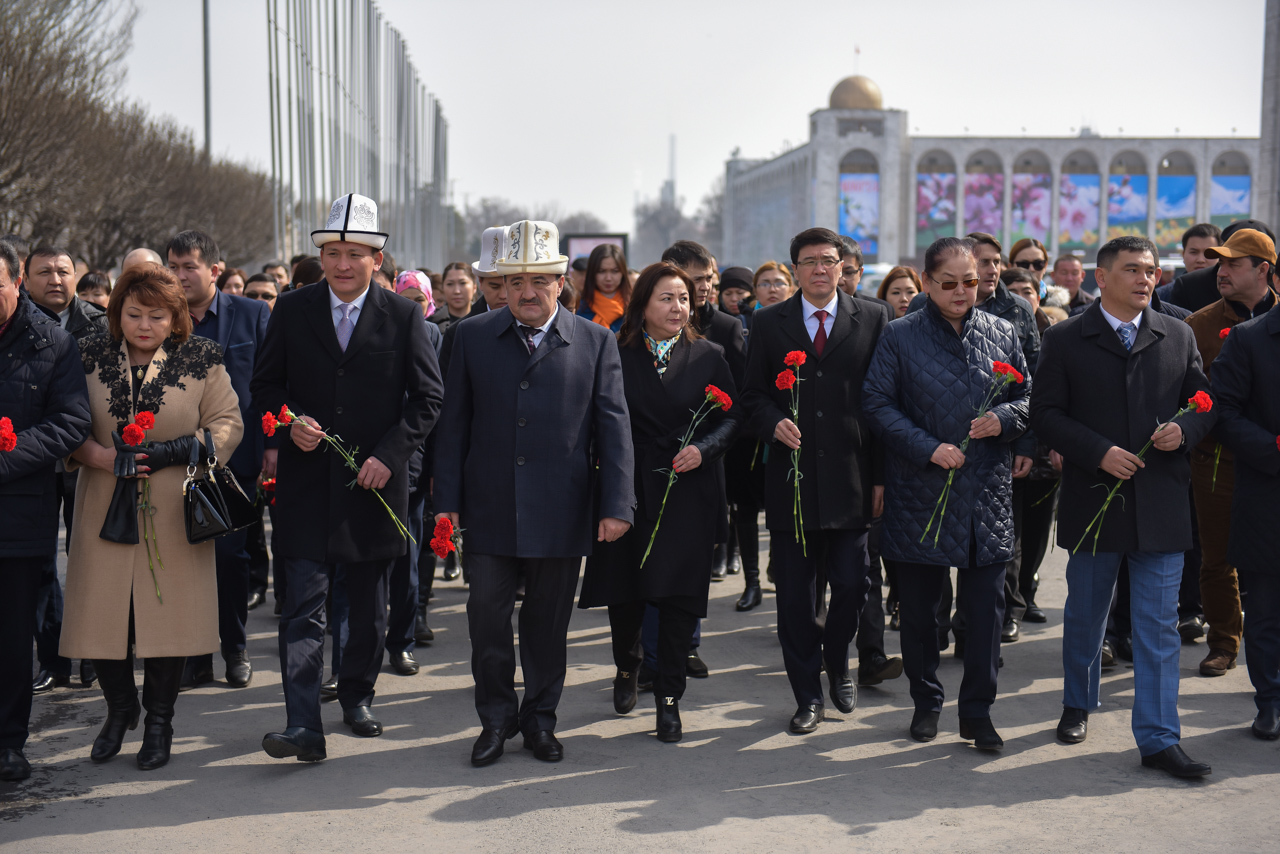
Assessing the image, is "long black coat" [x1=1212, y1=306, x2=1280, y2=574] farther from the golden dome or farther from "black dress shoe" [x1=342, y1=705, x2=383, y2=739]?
the golden dome

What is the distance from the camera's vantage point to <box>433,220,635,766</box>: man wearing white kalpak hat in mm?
5012

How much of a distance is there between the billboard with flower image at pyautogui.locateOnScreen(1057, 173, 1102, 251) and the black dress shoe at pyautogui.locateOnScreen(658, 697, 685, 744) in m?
95.7

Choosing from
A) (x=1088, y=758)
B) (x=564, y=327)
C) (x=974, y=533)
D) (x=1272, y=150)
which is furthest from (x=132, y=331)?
(x=1272, y=150)

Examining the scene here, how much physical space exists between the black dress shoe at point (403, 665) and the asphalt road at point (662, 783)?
0.77 feet

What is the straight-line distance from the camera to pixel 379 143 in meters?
33.0

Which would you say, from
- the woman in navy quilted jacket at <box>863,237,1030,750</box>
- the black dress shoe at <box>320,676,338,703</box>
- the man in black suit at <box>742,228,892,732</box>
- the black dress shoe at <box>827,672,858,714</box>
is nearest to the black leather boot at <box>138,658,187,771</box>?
the black dress shoe at <box>320,676,338,703</box>

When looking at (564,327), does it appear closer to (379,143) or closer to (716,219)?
(379,143)

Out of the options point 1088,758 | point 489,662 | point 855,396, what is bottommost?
point 1088,758

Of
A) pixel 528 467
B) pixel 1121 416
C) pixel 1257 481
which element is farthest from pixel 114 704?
pixel 1257 481

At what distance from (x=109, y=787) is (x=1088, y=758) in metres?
3.98

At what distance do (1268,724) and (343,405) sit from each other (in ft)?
14.0

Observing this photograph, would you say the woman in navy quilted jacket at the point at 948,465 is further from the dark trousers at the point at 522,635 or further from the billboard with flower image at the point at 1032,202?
the billboard with flower image at the point at 1032,202

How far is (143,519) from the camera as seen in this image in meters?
5.00

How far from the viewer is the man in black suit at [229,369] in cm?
631
